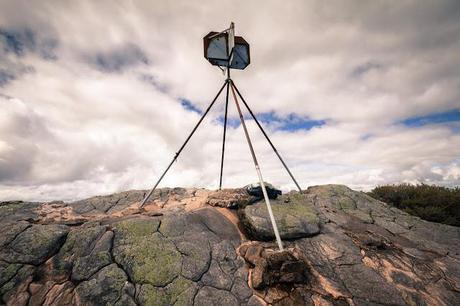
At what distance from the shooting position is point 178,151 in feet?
23.8

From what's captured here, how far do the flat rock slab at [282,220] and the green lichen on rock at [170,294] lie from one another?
7.35 ft

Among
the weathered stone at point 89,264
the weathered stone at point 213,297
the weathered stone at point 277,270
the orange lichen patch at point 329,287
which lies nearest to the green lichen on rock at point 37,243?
the weathered stone at point 89,264

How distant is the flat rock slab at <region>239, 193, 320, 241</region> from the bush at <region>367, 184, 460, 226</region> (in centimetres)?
710

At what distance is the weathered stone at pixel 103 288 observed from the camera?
4238 mm

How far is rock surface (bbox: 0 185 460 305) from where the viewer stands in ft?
14.9

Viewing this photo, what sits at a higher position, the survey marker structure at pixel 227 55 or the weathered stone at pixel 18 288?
the survey marker structure at pixel 227 55

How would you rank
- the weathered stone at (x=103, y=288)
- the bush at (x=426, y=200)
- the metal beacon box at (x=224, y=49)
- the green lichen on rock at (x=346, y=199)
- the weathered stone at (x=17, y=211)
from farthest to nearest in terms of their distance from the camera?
1. the bush at (x=426, y=200)
2. the green lichen on rock at (x=346, y=199)
3. the metal beacon box at (x=224, y=49)
4. the weathered stone at (x=17, y=211)
5. the weathered stone at (x=103, y=288)

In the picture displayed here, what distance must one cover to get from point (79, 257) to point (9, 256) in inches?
56.9

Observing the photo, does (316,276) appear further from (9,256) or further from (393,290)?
(9,256)

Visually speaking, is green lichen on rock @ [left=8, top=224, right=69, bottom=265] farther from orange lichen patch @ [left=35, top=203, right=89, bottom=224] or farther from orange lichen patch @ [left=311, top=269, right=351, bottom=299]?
orange lichen patch @ [left=311, top=269, right=351, bottom=299]

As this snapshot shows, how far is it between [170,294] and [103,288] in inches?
50.3

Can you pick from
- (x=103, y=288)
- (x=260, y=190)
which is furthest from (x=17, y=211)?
(x=260, y=190)

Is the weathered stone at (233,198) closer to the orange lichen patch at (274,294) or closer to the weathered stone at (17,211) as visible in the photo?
the orange lichen patch at (274,294)

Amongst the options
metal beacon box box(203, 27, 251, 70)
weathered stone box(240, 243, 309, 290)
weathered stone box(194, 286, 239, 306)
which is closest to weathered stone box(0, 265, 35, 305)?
weathered stone box(194, 286, 239, 306)
